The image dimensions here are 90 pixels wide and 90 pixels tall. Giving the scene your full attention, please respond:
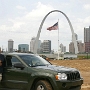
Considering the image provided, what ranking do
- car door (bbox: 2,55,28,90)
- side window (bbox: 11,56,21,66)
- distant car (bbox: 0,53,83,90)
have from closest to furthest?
distant car (bbox: 0,53,83,90), car door (bbox: 2,55,28,90), side window (bbox: 11,56,21,66)

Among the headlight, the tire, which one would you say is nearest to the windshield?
the tire

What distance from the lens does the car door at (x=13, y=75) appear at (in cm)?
829

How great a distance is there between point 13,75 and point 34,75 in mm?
895

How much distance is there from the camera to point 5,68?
892 centimetres

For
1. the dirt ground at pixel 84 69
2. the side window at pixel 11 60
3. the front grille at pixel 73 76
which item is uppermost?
the side window at pixel 11 60

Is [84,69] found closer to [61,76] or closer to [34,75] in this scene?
[34,75]

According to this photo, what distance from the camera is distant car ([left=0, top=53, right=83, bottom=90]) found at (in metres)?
7.68

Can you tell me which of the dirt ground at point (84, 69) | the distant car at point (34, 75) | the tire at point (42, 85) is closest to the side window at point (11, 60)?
the distant car at point (34, 75)

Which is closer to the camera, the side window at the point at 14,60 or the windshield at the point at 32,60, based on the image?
the windshield at the point at 32,60

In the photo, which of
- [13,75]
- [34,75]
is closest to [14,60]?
[13,75]

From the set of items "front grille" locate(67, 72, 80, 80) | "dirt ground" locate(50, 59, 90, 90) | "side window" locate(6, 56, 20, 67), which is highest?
"side window" locate(6, 56, 20, 67)

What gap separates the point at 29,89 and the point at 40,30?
7644 cm

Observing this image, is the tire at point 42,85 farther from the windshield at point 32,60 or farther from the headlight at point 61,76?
the windshield at point 32,60

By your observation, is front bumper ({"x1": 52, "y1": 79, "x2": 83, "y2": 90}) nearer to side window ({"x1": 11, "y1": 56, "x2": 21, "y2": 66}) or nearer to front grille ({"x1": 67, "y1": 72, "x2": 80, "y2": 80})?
front grille ({"x1": 67, "y1": 72, "x2": 80, "y2": 80})
